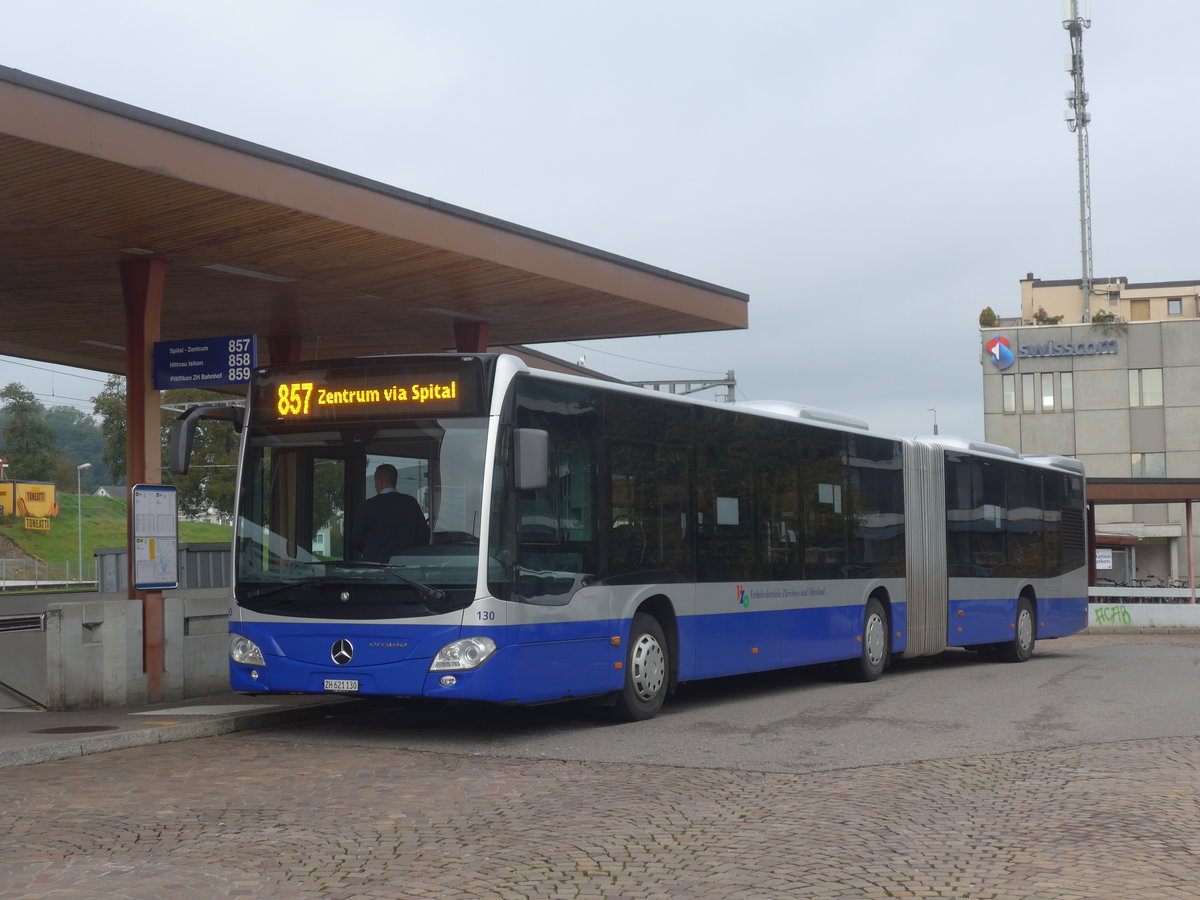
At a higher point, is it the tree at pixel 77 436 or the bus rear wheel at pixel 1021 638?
the tree at pixel 77 436

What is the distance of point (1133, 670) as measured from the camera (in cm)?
1969

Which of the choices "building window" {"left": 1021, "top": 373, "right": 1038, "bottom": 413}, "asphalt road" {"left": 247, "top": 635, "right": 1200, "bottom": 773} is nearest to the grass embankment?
"building window" {"left": 1021, "top": 373, "right": 1038, "bottom": 413}

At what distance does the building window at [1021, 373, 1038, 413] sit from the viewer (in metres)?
77.5

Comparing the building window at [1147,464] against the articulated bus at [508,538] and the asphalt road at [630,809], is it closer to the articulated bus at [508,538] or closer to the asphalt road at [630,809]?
the articulated bus at [508,538]

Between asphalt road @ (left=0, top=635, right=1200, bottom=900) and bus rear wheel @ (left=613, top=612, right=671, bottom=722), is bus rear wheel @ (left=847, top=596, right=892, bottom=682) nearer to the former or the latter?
asphalt road @ (left=0, top=635, right=1200, bottom=900)

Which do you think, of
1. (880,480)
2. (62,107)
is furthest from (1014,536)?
(62,107)

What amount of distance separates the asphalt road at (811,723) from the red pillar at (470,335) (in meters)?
5.44

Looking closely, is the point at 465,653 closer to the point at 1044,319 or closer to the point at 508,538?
the point at 508,538

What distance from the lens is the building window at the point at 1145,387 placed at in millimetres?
76000

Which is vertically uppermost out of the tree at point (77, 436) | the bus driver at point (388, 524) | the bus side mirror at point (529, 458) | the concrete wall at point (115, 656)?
the tree at point (77, 436)

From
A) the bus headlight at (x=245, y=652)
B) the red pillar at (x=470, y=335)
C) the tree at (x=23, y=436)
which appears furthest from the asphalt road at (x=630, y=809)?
the tree at (x=23, y=436)

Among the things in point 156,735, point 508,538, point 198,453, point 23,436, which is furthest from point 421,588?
point 23,436

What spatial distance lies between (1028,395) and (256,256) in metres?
67.9

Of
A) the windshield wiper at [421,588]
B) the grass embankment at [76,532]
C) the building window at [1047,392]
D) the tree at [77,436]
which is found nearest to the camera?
the windshield wiper at [421,588]
